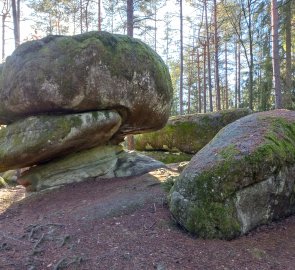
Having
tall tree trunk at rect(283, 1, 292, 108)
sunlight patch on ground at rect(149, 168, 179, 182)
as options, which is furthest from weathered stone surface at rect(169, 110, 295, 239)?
tall tree trunk at rect(283, 1, 292, 108)

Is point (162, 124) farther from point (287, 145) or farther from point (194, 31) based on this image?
point (194, 31)

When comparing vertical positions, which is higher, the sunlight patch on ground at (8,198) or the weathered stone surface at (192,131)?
the weathered stone surface at (192,131)

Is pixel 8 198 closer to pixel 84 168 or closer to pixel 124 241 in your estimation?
pixel 84 168

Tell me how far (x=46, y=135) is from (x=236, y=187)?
433cm

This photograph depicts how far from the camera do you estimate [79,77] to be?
727 centimetres

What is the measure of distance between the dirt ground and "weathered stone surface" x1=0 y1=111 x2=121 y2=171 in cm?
136

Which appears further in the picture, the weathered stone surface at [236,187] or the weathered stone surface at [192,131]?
the weathered stone surface at [192,131]

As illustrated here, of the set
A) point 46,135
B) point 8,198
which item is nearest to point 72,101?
point 46,135

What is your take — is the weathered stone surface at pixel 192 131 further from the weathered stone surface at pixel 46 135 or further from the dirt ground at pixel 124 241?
the dirt ground at pixel 124 241

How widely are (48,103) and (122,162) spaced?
249cm

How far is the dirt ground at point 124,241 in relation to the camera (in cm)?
413

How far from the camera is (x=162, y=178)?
7320 millimetres

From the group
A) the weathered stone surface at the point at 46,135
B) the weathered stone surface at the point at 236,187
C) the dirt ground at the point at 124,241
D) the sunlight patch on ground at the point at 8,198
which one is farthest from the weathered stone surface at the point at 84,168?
the weathered stone surface at the point at 236,187

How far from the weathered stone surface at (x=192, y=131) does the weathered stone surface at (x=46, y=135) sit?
227 inches
